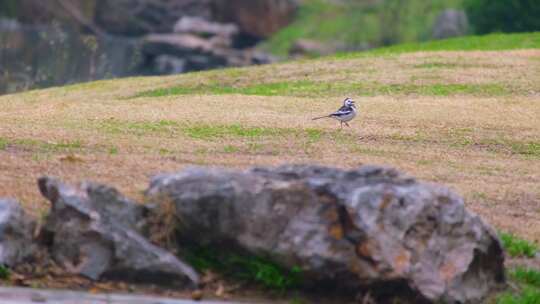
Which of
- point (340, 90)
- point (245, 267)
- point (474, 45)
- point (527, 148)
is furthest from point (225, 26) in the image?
point (245, 267)

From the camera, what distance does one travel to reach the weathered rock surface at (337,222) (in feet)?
27.2

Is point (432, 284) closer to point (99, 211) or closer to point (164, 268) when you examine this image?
point (164, 268)

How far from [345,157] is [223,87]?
745 centimetres

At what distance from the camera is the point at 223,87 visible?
2011 cm

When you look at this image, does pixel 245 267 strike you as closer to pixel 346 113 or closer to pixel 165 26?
pixel 346 113

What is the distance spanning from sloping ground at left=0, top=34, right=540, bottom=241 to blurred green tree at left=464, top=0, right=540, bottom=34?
11.1 meters

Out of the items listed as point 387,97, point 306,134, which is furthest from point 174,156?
point 387,97

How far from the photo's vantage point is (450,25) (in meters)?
42.4

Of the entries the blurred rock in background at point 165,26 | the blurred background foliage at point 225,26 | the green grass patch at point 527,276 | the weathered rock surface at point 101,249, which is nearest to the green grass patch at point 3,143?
the weathered rock surface at point 101,249

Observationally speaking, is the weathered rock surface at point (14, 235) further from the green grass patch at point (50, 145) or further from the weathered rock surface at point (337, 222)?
the green grass patch at point (50, 145)

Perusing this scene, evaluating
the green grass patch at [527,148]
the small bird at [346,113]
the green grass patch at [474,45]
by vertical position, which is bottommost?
the green grass patch at [527,148]

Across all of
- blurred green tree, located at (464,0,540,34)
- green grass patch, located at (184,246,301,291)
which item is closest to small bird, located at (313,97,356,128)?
green grass patch, located at (184,246,301,291)

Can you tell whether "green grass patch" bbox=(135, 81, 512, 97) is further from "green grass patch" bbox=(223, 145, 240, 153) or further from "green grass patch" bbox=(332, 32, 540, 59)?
"green grass patch" bbox=(223, 145, 240, 153)

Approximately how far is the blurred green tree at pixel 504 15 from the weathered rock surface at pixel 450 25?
5.26 metres
